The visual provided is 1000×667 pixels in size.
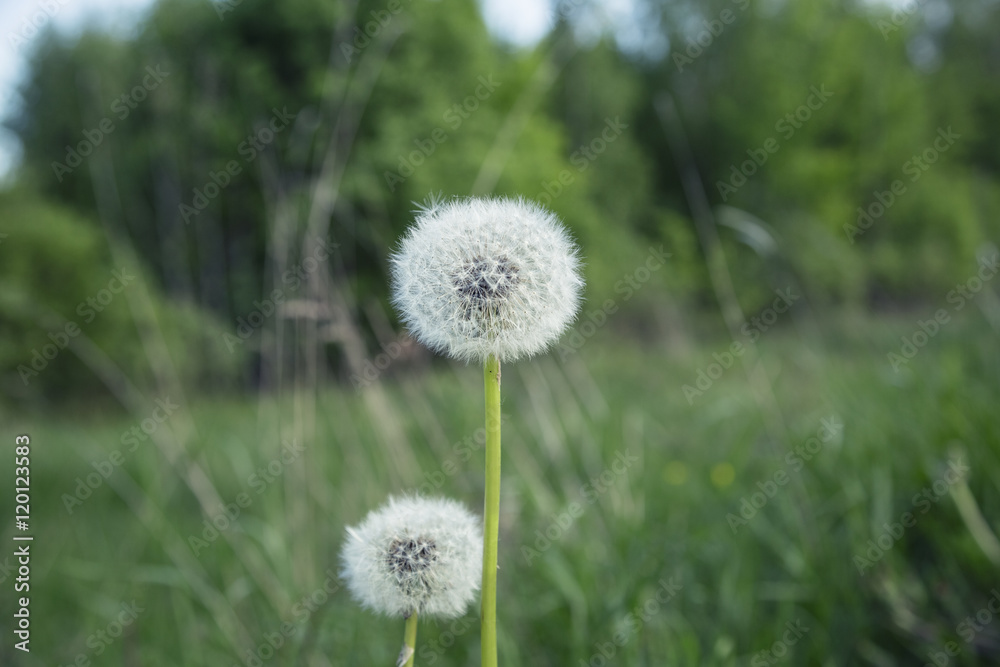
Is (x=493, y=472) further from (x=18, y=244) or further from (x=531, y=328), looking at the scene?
(x=18, y=244)

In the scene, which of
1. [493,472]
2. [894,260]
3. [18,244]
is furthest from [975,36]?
[493,472]

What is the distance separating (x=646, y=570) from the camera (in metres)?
2.68

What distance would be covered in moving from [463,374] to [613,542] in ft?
10.6
